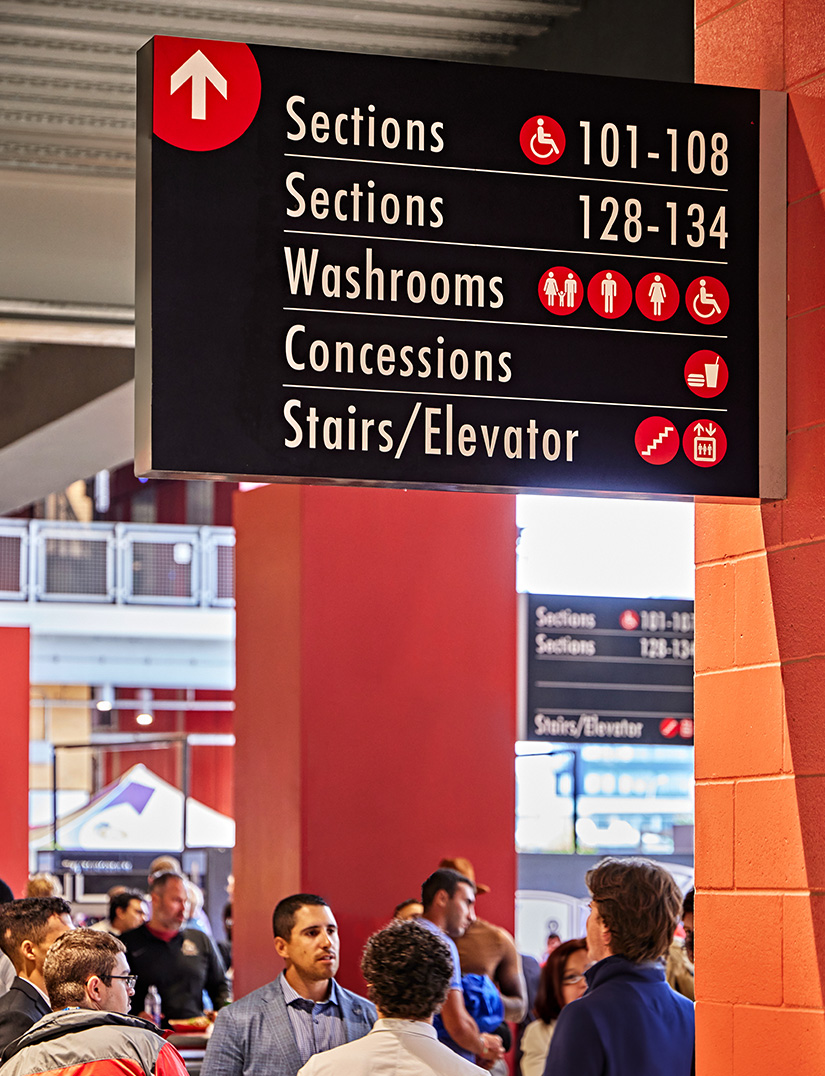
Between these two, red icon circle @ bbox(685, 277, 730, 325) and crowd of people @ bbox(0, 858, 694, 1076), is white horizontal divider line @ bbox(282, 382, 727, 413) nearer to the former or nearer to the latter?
red icon circle @ bbox(685, 277, 730, 325)

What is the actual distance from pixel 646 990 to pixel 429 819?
3.80m

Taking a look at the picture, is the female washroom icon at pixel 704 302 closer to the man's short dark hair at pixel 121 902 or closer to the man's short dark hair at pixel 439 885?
the man's short dark hair at pixel 439 885

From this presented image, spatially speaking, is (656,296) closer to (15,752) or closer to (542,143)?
(542,143)

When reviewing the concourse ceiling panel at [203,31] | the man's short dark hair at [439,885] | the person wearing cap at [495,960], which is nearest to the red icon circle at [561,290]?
the concourse ceiling panel at [203,31]

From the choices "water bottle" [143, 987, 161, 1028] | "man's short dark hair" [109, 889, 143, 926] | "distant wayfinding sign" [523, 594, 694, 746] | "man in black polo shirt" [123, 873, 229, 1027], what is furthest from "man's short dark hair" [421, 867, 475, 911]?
"man's short dark hair" [109, 889, 143, 926]

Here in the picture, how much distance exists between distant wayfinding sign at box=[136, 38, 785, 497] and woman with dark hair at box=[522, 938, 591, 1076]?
3299 millimetres

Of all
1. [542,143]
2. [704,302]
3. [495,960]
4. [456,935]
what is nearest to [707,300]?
[704,302]

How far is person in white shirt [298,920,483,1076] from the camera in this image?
A: 9.80ft

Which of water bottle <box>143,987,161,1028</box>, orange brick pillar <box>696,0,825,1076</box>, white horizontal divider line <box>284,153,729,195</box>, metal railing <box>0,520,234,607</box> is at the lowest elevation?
water bottle <box>143,987,161,1028</box>

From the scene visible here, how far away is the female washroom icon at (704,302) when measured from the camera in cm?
234

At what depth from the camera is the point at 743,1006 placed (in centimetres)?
250

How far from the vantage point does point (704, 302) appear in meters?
2.34

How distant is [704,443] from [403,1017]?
1.40 m

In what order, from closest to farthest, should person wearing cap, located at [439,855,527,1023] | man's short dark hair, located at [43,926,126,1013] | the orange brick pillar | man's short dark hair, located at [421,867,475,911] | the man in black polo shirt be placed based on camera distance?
the orange brick pillar < man's short dark hair, located at [43,926,126,1013] < man's short dark hair, located at [421,867,475,911] < person wearing cap, located at [439,855,527,1023] < the man in black polo shirt
